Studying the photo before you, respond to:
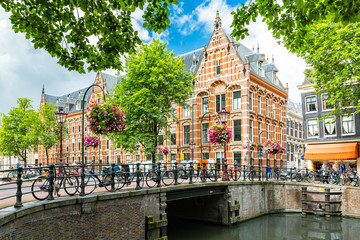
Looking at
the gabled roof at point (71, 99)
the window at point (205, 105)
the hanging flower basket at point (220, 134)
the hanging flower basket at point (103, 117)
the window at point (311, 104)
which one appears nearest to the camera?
the hanging flower basket at point (103, 117)

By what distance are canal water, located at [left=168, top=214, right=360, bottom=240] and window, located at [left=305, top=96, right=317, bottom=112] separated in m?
12.6

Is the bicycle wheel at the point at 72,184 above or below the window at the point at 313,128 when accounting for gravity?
below

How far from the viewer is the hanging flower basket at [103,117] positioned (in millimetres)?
11984

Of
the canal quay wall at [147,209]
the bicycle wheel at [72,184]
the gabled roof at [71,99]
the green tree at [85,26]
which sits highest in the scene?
the gabled roof at [71,99]

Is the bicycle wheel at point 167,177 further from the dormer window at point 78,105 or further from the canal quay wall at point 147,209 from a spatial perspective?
the dormer window at point 78,105

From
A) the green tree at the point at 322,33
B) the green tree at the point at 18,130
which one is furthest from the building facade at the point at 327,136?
the green tree at the point at 18,130

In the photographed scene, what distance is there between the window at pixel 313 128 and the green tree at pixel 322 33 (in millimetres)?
10767

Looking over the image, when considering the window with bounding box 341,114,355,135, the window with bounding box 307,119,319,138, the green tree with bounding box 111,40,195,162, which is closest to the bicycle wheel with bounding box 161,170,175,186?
the green tree with bounding box 111,40,195,162

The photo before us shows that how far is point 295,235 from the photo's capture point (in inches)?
624

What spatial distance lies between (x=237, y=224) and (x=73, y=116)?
136 feet

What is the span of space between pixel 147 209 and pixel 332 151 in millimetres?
20893

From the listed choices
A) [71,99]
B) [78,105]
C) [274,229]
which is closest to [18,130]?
[78,105]

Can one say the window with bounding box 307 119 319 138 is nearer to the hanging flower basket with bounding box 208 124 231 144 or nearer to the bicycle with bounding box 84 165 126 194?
the hanging flower basket with bounding box 208 124 231 144

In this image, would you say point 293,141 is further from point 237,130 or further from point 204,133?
point 204,133
